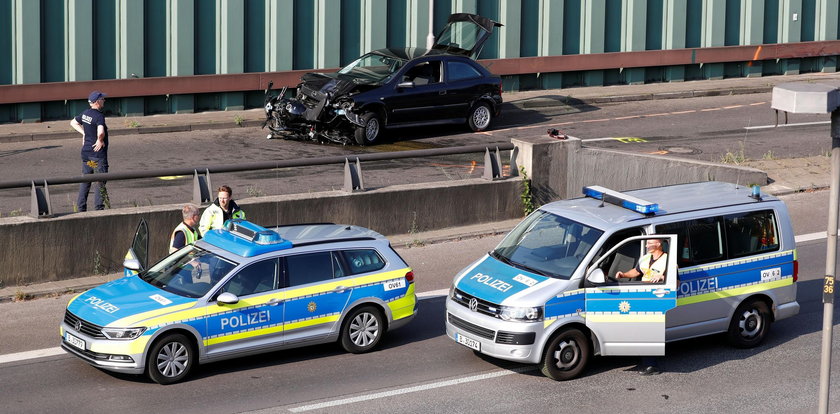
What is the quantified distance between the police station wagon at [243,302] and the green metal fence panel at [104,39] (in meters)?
13.6

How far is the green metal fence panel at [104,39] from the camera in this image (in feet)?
81.9

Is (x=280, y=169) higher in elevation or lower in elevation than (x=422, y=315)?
higher

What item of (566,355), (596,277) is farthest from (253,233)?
(596,277)

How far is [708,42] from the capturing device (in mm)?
33656

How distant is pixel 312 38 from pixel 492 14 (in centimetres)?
534

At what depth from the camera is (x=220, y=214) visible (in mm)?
13602

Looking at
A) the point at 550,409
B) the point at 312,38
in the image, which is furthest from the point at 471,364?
the point at 312,38

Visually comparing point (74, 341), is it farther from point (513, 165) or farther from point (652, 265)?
point (513, 165)

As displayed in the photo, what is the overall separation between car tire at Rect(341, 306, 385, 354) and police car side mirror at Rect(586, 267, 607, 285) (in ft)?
8.10

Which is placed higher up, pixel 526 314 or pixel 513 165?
pixel 513 165

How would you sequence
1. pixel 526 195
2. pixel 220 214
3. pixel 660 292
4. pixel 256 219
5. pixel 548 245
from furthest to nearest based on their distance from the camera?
1. pixel 526 195
2. pixel 256 219
3. pixel 220 214
4. pixel 548 245
5. pixel 660 292

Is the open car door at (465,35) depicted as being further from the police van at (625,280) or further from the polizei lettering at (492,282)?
the polizei lettering at (492,282)

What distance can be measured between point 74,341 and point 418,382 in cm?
352

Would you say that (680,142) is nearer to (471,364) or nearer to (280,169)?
(280,169)
